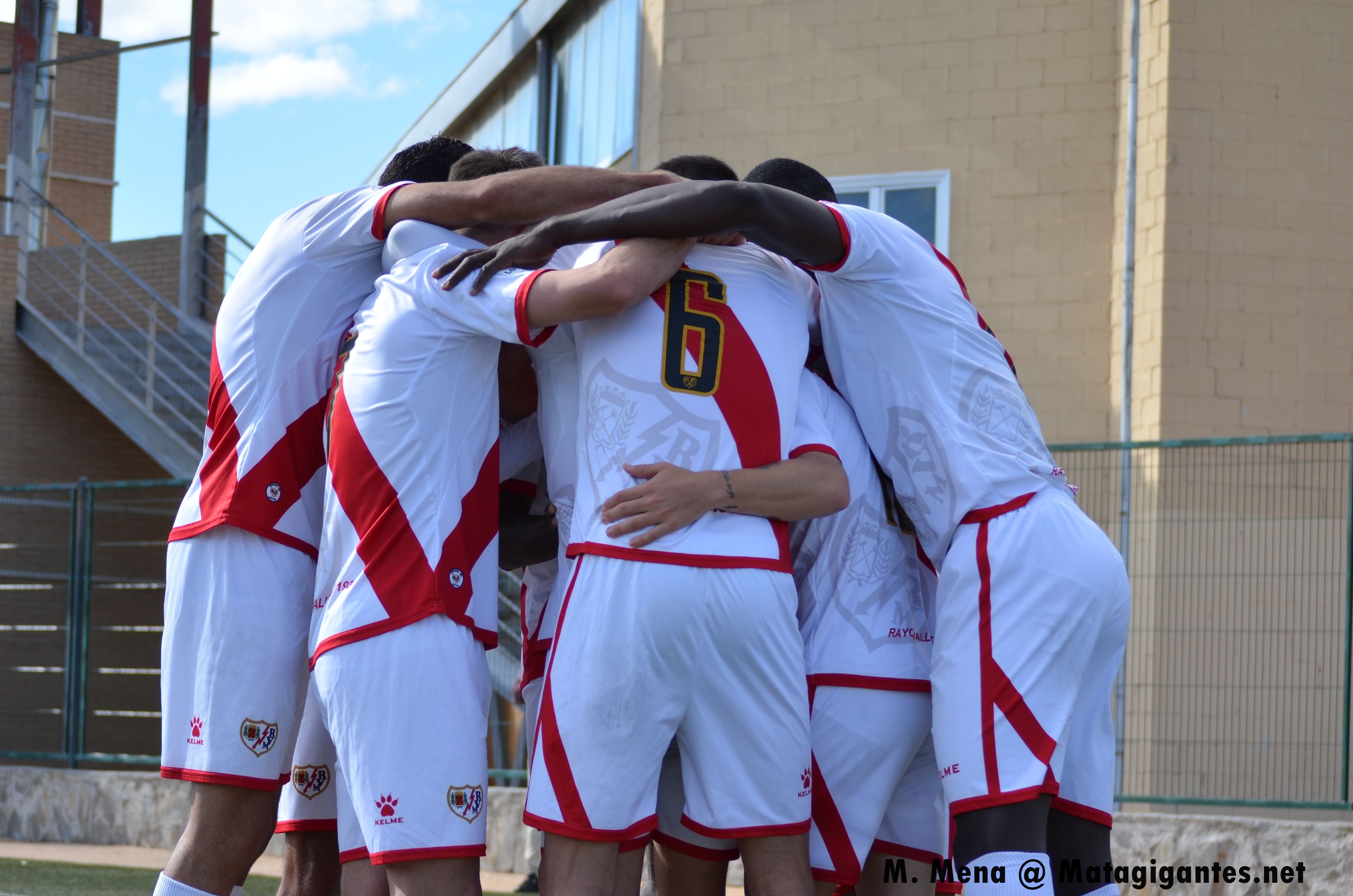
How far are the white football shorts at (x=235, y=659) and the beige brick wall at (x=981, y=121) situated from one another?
8.94 meters

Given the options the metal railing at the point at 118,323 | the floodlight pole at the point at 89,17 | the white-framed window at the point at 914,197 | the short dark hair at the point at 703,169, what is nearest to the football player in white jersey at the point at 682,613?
the short dark hair at the point at 703,169

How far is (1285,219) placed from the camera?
1145 cm

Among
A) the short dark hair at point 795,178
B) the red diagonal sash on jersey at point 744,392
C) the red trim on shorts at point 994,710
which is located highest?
the short dark hair at point 795,178

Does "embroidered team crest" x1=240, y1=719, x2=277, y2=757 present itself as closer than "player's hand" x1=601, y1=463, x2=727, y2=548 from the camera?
No

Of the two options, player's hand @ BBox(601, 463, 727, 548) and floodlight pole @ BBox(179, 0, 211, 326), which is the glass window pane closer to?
floodlight pole @ BBox(179, 0, 211, 326)

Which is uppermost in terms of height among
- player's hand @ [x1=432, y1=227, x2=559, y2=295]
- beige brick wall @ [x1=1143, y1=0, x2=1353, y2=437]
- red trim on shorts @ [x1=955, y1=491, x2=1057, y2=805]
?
beige brick wall @ [x1=1143, y1=0, x2=1353, y2=437]

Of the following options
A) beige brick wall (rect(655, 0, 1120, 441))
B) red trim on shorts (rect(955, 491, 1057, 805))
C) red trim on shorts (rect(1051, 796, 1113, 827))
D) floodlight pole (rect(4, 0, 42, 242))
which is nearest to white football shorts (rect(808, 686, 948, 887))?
red trim on shorts (rect(955, 491, 1057, 805))

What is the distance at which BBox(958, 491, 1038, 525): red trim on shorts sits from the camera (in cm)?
376

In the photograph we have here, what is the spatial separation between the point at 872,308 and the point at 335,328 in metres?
1.55

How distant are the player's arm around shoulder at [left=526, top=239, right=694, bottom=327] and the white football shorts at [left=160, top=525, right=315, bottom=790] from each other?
1090 mm

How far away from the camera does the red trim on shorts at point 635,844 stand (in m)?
3.46

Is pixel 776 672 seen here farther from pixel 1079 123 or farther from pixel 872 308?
pixel 1079 123

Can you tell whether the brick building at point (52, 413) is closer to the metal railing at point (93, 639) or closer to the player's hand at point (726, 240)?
the metal railing at point (93, 639)

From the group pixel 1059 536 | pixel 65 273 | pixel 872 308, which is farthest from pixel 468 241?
pixel 65 273
